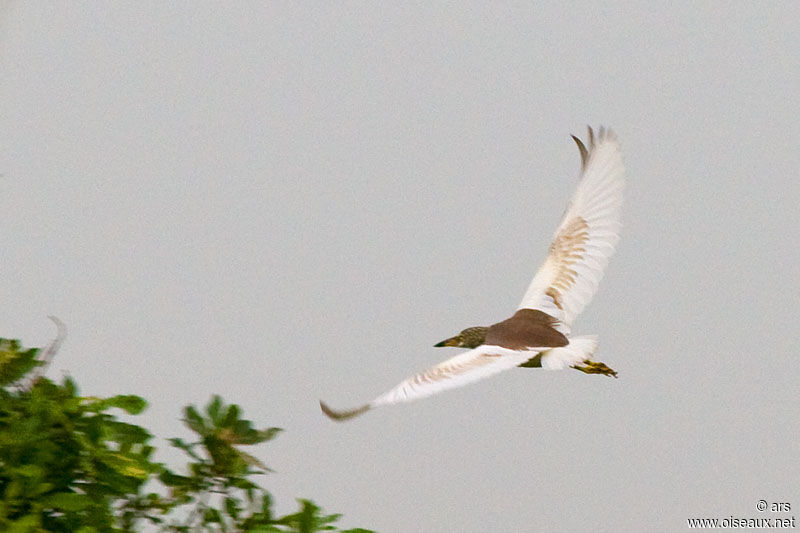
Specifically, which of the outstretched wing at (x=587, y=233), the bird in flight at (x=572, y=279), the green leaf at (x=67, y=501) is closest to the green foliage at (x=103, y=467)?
the green leaf at (x=67, y=501)

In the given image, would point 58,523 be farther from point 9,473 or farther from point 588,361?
point 588,361

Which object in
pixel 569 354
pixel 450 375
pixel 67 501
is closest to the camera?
pixel 67 501

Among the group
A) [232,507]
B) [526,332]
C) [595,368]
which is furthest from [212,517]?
[595,368]

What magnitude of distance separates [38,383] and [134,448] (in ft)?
0.38

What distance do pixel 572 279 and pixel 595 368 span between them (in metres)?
0.20

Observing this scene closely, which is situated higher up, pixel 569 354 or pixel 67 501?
pixel 569 354

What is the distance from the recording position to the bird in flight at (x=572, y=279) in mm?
1481

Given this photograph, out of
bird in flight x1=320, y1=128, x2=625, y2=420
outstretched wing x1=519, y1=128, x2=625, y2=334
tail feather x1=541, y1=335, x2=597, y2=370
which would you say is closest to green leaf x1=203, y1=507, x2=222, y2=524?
bird in flight x1=320, y1=128, x2=625, y2=420

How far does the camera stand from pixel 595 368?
5.16 ft

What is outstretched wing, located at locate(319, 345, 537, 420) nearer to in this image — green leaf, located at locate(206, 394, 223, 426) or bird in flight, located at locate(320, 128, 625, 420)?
bird in flight, located at locate(320, 128, 625, 420)

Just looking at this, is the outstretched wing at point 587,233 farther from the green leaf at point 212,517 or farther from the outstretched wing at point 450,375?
the green leaf at point 212,517

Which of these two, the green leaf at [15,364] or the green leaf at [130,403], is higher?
the green leaf at [15,364]

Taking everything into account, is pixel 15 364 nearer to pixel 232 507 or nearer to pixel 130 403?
pixel 130 403

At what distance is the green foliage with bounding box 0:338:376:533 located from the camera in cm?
85
